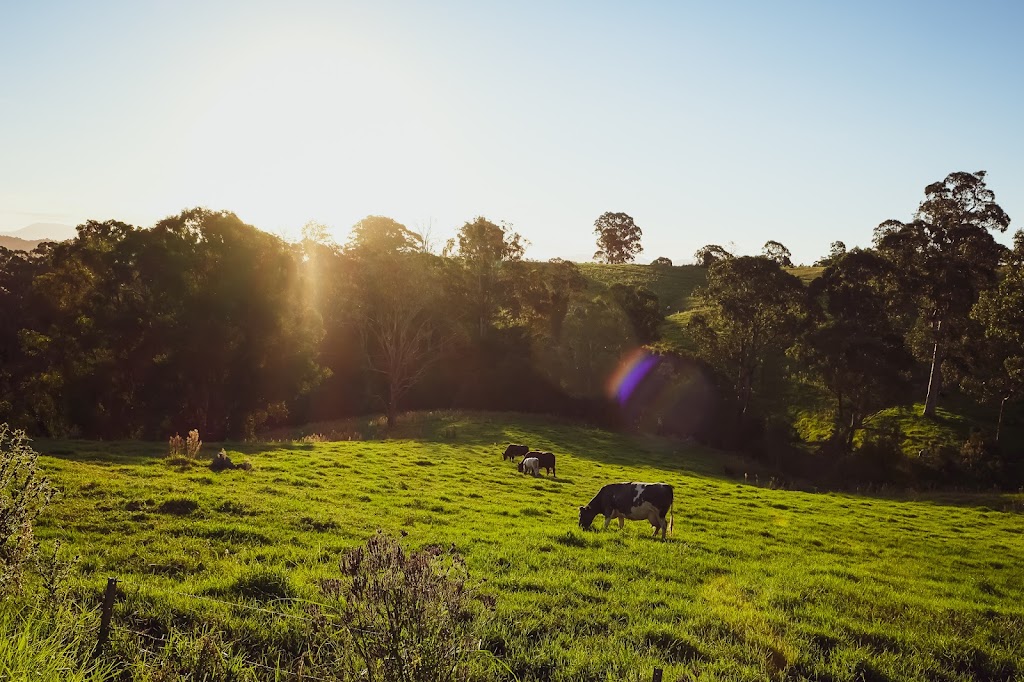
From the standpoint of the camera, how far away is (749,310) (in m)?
53.4

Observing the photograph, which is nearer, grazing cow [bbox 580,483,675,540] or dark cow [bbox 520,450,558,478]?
grazing cow [bbox 580,483,675,540]

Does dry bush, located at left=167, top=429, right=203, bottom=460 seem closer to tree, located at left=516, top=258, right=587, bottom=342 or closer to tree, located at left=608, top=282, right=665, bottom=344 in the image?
tree, located at left=516, top=258, right=587, bottom=342

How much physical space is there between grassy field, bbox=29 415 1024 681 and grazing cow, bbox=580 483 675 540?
2.64ft

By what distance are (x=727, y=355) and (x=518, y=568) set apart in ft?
159

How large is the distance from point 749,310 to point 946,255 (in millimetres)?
16025

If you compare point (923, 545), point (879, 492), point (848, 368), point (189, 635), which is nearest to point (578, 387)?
point (848, 368)

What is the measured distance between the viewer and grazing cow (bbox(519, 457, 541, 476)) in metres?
30.6

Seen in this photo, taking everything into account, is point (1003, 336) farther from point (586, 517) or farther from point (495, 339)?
point (495, 339)

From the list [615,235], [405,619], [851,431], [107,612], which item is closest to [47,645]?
[107,612]

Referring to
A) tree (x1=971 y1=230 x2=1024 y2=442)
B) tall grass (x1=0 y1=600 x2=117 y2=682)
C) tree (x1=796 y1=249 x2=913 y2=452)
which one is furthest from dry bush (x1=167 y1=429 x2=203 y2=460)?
tree (x1=971 y1=230 x2=1024 y2=442)

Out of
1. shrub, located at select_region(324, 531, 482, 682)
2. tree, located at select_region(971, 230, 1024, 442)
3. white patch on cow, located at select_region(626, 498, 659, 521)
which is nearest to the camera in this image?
shrub, located at select_region(324, 531, 482, 682)

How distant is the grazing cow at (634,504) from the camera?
60.1 feet

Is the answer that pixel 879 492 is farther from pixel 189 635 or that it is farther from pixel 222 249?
pixel 222 249

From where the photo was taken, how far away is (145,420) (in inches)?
1470
